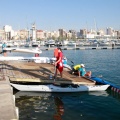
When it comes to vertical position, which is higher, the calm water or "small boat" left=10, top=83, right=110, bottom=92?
"small boat" left=10, top=83, right=110, bottom=92

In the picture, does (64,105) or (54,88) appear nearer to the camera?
(64,105)

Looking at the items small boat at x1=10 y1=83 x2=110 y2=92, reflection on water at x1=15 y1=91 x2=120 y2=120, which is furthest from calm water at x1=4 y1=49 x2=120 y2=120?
small boat at x1=10 y1=83 x2=110 y2=92

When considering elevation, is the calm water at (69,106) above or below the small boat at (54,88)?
below

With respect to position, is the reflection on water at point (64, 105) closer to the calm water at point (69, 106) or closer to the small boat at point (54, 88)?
the calm water at point (69, 106)

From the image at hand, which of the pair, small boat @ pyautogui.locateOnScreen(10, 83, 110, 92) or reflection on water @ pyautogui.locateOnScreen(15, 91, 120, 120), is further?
small boat @ pyautogui.locateOnScreen(10, 83, 110, 92)

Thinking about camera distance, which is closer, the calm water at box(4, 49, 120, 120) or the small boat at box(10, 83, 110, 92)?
the calm water at box(4, 49, 120, 120)

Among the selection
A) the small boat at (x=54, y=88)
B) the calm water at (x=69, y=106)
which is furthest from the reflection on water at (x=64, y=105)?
the small boat at (x=54, y=88)

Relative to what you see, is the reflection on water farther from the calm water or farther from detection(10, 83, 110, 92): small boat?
detection(10, 83, 110, 92): small boat

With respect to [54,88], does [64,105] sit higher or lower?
lower

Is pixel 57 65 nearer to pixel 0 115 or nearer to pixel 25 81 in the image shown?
pixel 25 81

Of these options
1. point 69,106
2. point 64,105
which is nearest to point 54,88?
point 64,105

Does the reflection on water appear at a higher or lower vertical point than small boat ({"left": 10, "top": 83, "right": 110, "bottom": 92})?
lower

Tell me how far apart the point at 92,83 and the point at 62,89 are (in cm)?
206

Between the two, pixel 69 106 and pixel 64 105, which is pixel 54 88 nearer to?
pixel 64 105
